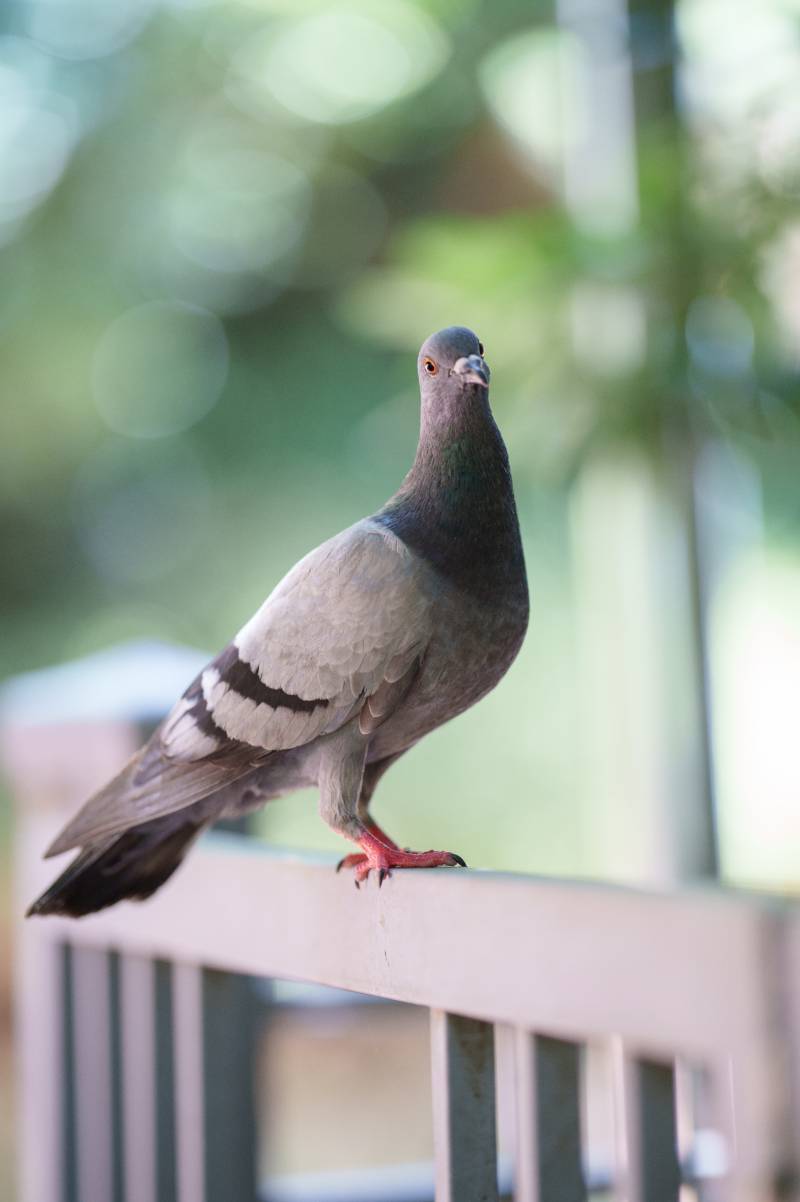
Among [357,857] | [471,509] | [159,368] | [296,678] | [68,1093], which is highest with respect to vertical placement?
[159,368]

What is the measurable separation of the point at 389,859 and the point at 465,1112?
21 cm

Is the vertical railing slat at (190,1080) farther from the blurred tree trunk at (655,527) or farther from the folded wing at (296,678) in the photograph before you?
the blurred tree trunk at (655,527)

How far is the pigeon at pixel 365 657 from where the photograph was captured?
1.03m

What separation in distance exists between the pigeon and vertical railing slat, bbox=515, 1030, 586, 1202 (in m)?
0.21

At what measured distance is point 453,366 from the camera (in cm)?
98

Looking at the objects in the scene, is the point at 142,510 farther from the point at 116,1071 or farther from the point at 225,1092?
the point at 225,1092

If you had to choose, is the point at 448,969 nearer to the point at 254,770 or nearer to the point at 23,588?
the point at 254,770

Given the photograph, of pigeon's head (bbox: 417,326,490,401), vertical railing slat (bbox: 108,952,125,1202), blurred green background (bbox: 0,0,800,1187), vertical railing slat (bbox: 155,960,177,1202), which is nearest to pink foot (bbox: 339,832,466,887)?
pigeon's head (bbox: 417,326,490,401)

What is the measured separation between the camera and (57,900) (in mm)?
1187

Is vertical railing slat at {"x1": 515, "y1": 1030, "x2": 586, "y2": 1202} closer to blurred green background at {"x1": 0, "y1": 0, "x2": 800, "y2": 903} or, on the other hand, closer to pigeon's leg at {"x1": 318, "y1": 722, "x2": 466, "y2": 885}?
pigeon's leg at {"x1": 318, "y1": 722, "x2": 466, "y2": 885}

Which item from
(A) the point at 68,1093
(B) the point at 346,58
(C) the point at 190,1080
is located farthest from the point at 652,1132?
(B) the point at 346,58

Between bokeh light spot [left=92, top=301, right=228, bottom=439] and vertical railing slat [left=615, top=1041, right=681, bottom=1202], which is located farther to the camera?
bokeh light spot [left=92, top=301, right=228, bottom=439]

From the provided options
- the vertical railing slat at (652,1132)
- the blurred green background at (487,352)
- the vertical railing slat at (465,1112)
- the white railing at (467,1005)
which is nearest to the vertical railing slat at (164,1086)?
the white railing at (467,1005)

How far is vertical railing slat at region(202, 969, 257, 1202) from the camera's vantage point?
1.41 metres
